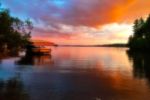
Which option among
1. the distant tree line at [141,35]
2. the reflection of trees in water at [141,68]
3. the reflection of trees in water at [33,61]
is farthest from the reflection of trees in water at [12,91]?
the distant tree line at [141,35]

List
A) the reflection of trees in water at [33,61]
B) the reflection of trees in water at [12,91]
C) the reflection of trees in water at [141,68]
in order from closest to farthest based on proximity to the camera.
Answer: the reflection of trees in water at [12,91], the reflection of trees in water at [141,68], the reflection of trees in water at [33,61]

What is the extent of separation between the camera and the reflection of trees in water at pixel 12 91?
1947 centimetres

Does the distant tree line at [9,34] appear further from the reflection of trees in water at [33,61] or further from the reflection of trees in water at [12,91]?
the reflection of trees in water at [12,91]

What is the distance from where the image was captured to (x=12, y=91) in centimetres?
2158

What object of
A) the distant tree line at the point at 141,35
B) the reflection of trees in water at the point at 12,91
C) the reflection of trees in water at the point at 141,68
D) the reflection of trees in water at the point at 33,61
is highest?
the distant tree line at the point at 141,35

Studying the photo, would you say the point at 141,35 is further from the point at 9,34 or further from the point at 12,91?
the point at 12,91

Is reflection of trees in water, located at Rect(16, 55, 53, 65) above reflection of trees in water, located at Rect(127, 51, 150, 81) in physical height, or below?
above

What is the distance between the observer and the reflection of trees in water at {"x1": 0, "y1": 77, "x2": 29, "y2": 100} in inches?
766

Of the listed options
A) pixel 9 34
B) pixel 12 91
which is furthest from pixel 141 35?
pixel 12 91

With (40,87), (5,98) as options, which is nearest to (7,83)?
(40,87)

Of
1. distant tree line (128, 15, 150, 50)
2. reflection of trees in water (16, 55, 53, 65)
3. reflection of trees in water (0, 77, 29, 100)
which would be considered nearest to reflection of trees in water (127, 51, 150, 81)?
reflection of trees in water (0, 77, 29, 100)

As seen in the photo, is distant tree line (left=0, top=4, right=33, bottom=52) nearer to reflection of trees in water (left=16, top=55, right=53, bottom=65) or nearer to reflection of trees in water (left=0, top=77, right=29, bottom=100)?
reflection of trees in water (left=16, top=55, right=53, bottom=65)

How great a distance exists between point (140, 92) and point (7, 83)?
943cm

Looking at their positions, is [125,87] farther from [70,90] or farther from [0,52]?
[0,52]
